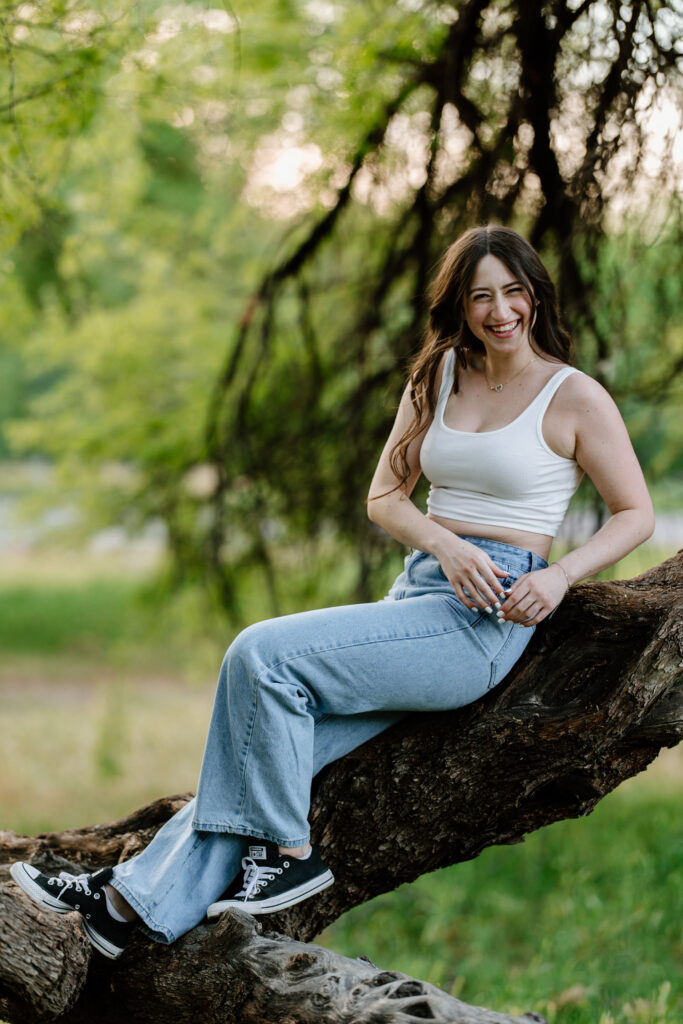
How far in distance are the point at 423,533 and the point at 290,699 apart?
21.0 inches

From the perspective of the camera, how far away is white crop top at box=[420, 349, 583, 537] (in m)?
2.41

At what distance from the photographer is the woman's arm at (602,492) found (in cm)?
232

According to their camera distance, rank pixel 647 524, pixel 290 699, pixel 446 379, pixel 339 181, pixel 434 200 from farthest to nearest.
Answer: pixel 339 181 → pixel 434 200 → pixel 446 379 → pixel 647 524 → pixel 290 699

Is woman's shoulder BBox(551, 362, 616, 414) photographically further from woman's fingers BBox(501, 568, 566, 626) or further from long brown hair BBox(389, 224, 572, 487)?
woman's fingers BBox(501, 568, 566, 626)

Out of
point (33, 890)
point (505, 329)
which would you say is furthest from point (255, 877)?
point (505, 329)

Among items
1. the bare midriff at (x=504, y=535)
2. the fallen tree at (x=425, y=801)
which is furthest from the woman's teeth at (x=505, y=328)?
the fallen tree at (x=425, y=801)

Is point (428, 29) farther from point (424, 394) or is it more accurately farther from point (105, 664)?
point (105, 664)

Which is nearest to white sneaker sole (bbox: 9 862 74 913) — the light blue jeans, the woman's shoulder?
the light blue jeans

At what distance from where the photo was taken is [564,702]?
247 centimetres

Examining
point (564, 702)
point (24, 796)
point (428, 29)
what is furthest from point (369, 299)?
point (24, 796)

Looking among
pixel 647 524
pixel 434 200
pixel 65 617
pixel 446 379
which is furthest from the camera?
pixel 65 617

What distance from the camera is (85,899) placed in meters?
2.43

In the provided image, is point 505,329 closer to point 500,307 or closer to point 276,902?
point 500,307

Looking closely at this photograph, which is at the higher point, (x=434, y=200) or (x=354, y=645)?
(x=434, y=200)
